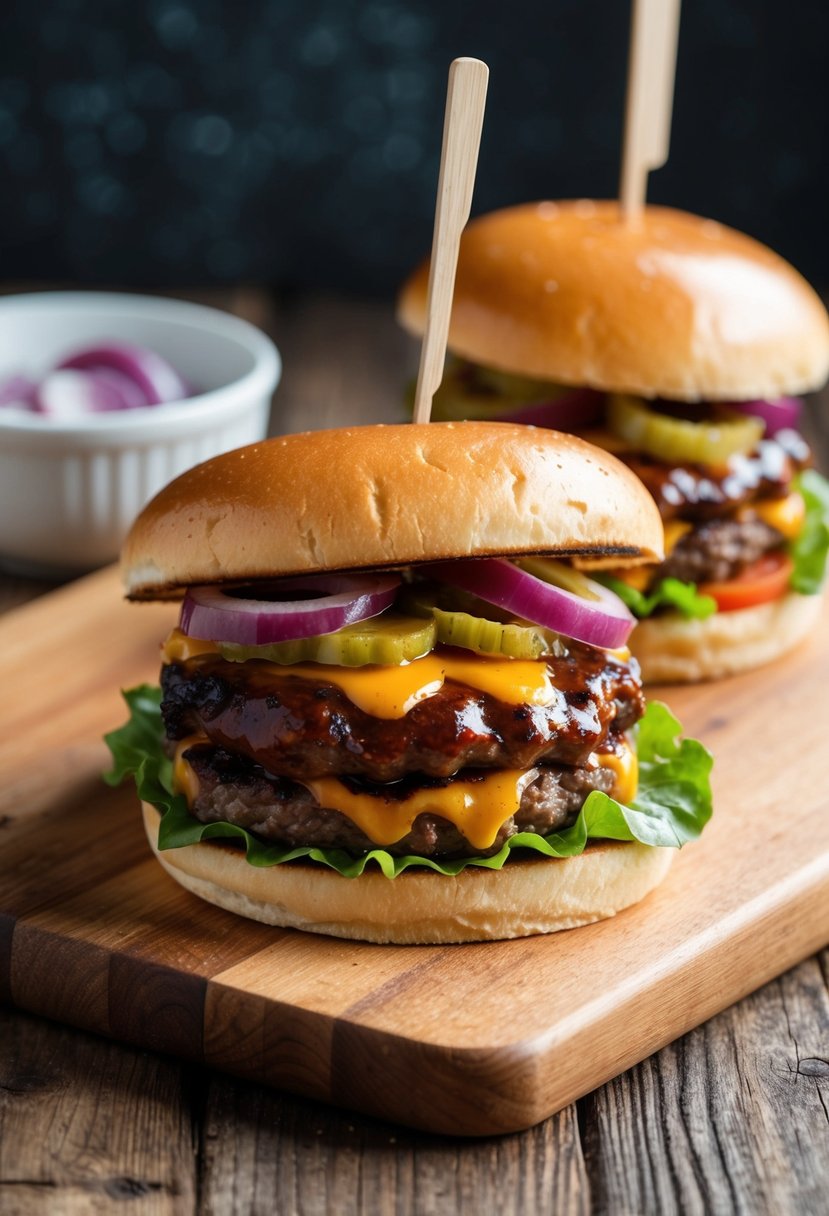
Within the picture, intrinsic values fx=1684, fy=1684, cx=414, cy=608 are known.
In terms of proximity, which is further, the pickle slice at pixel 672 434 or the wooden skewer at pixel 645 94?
the wooden skewer at pixel 645 94

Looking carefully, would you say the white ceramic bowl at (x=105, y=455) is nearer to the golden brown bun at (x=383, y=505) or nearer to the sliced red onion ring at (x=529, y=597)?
the golden brown bun at (x=383, y=505)

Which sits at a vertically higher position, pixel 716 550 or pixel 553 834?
pixel 553 834

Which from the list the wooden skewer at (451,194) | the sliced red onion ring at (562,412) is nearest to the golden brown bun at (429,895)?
the wooden skewer at (451,194)

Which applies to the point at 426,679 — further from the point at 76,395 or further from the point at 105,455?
the point at 76,395

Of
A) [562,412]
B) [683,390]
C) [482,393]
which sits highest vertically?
[683,390]

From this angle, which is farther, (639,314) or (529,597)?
(639,314)

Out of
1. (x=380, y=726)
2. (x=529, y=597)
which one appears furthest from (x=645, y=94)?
(x=380, y=726)

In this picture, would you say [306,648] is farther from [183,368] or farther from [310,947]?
[183,368]
